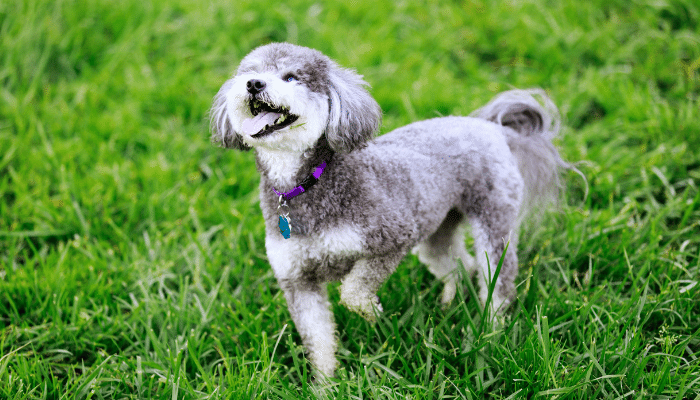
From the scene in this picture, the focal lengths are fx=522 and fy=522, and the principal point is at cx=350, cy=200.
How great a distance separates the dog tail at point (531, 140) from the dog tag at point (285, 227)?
56.4 inches

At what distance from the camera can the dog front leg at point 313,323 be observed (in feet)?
8.27

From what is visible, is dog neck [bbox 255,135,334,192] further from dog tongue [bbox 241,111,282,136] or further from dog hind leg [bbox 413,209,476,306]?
dog hind leg [bbox 413,209,476,306]

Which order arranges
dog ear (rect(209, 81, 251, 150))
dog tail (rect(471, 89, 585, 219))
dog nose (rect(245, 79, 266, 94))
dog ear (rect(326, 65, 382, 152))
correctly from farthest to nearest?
1. dog tail (rect(471, 89, 585, 219))
2. dog ear (rect(209, 81, 251, 150))
3. dog ear (rect(326, 65, 382, 152))
4. dog nose (rect(245, 79, 266, 94))

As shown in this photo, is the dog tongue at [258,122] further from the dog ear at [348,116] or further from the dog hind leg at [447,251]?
the dog hind leg at [447,251]

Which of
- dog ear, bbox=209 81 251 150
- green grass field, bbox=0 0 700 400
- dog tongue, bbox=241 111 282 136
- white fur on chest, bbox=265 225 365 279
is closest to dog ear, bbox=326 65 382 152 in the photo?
dog tongue, bbox=241 111 282 136

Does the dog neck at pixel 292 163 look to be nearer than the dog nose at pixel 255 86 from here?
No

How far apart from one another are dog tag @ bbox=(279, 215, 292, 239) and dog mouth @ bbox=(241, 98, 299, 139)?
402mm

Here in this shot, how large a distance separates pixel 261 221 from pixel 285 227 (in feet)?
4.23

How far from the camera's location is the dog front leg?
252 cm

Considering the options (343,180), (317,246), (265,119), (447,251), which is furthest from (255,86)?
(447,251)

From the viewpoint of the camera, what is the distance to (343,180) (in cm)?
235

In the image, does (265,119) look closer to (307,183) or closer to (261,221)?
(307,183)

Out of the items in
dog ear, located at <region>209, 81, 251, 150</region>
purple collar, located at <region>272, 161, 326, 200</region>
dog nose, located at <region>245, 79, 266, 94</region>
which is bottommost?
purple collar, located at <region>272, 161, 326, 200</region>

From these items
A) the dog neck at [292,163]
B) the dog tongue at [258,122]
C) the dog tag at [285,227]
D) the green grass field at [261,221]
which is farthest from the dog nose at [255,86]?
the green grass field at [261,221]
